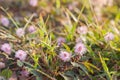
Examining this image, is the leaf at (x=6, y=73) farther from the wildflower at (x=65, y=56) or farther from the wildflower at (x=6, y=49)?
the wildflower at (x=65, y=56)

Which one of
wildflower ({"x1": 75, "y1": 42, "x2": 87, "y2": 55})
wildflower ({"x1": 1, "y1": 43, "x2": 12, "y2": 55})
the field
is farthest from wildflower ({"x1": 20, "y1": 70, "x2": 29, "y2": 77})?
wildflower ({"x1": 75, "y1": 42, "x2": 87, "y2": 55})

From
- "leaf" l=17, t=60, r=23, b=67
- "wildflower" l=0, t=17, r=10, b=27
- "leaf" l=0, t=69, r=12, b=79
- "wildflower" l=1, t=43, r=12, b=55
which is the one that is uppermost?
"wildflower" l=0, t=17, r=10, b=27

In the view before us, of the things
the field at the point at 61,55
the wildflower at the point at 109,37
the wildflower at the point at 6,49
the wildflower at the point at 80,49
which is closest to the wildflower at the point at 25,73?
the field at the point at 61,55

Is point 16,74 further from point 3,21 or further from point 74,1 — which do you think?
point 74,1

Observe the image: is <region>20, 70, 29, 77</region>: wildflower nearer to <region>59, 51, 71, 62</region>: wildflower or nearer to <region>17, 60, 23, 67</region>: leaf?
<region>17, 60, 23, 67</region>: leaf

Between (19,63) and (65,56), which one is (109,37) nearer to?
(65,56)

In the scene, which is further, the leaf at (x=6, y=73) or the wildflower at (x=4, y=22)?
the wildflower at (x=4, y=22)

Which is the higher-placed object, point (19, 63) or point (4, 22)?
point (4, 22)

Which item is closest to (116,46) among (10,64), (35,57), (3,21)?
(35,57)

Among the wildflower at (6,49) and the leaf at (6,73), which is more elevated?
the wildflower at (6,49)

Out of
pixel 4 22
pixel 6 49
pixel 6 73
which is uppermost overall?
pixel 4 22

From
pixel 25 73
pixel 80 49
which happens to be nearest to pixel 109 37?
pixel 80 49
